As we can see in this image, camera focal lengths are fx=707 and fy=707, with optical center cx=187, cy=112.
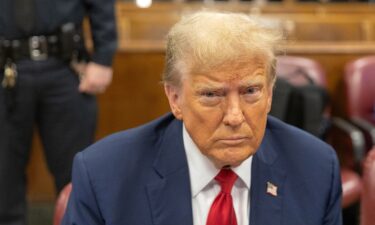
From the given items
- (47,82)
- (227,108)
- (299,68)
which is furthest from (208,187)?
(299,68)

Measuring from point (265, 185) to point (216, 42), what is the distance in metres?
0.40

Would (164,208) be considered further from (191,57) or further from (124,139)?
(191,57)

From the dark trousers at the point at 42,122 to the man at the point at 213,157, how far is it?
3.32 feet

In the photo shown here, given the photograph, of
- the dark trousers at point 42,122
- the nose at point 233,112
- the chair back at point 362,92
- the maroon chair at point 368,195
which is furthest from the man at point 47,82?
the chair back at point 362,92

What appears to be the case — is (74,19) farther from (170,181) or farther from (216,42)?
(216,42)

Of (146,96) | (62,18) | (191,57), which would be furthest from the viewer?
(146,96)

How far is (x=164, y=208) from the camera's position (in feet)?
5.12

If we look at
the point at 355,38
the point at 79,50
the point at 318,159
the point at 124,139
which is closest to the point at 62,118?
the point at 79,50

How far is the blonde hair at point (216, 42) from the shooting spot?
137cm

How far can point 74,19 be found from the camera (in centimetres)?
263

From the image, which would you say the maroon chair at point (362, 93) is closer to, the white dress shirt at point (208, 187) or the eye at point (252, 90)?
the white dress shirt at point (208, 187)

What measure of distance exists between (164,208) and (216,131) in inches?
9.5

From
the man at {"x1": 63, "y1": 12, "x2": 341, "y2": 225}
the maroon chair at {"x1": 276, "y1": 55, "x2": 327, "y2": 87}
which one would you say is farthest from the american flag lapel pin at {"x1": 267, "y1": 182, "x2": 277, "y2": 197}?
the maroon chair at {"x1": 276, "y1": 55, "x2": 327, "y2": 87}

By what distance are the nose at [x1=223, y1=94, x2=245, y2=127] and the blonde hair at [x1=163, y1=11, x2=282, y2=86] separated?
0.07m
